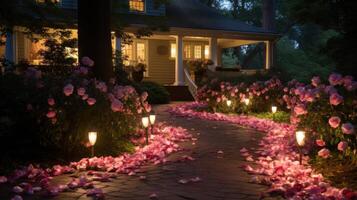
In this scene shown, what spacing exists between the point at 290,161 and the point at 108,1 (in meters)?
5.10

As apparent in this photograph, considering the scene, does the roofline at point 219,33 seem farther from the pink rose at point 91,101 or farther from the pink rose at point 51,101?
the pink rose at point 51,101

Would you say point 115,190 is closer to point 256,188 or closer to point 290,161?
point 256,188

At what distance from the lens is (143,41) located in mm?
23016

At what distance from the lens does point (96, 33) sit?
8766 millimetres

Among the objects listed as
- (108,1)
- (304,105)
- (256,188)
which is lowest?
(256,188)

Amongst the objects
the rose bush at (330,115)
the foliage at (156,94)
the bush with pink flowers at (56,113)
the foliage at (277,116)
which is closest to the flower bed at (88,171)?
the bush with pink flowers at (56,113)

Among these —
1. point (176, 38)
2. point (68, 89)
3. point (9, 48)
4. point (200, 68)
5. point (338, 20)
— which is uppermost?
point (338, 20)

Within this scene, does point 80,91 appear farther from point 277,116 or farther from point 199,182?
point 277,116

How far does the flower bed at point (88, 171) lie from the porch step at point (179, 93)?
40.6 feet

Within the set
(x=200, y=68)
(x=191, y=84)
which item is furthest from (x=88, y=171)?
(x=200, y=68)

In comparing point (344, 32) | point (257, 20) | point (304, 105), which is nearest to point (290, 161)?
point (304, 105)

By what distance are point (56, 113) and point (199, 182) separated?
2417 mm

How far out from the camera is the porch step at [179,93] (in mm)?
20172

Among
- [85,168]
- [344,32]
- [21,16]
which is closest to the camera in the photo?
[85,168]
